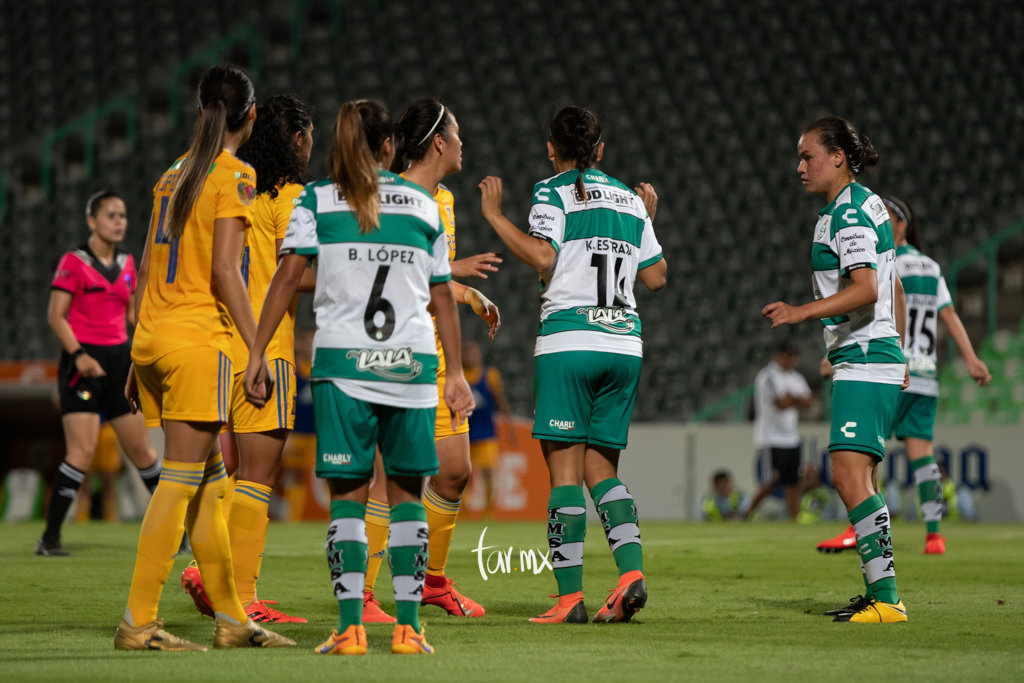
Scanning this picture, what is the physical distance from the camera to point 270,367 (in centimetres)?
493

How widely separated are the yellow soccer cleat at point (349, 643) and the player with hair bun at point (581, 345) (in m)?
1.22

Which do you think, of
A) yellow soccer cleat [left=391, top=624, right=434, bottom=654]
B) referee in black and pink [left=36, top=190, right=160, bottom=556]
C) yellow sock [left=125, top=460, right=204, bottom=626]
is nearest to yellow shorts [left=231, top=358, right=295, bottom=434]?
yellow sock [left=125, top=460, right=204, bottom=626]

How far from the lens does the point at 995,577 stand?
23.0 feet

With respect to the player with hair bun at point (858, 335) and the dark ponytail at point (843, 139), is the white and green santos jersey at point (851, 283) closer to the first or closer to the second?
the player with hair bun at point (858, 335)

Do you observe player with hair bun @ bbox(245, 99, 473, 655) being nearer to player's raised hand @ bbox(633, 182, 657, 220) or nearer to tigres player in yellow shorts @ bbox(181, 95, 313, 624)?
tigres player in yellow shorts @ bbox(181, 95, 313, 624)

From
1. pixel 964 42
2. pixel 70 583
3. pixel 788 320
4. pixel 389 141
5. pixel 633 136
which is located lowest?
pixel 70 583

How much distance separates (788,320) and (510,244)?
1.17 meters

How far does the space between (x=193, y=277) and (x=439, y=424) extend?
59.2 inches

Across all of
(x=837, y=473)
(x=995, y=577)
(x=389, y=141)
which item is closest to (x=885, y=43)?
(x=995, y=577)

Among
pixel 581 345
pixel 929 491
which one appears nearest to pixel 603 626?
pixel 581 345

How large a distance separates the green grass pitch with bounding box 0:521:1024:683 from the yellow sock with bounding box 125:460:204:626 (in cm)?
19

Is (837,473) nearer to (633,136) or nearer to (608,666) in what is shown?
(608,666)

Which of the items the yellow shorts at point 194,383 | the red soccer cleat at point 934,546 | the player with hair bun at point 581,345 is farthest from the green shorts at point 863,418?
the red soccer cleat at point 934,546

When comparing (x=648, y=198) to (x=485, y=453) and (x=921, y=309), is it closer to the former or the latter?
(x=921, y=309)
